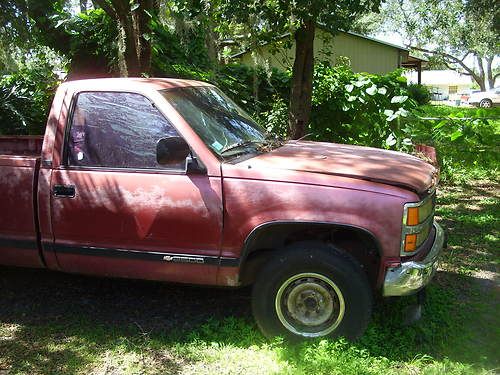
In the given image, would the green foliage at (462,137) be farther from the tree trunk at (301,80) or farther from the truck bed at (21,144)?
the truck bed at (21,144)

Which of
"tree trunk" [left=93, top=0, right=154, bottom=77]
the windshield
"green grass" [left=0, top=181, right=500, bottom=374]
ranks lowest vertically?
"green grass" [left=0, top=181, right=500, bottom=374]

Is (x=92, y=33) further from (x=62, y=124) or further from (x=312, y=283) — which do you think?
(x=312, y=283)

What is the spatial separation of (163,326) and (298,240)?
124 centimetres

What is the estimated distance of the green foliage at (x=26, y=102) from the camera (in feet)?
28.6

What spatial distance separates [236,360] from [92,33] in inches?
323

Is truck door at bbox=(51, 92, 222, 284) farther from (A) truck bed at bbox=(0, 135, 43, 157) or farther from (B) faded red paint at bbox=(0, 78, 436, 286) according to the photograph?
(A) truck bed at bbox=(0, 135, 43, 157)

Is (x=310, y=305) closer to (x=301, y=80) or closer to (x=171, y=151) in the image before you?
(x=171, y=151)

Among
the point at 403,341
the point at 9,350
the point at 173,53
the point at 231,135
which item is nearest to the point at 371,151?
the point at 231,135

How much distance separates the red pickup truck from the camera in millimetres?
3568

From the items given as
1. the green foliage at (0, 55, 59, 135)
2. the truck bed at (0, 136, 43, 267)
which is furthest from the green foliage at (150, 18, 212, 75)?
the truck bed at (0, 136, 43, 267)

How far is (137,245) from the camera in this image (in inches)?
155

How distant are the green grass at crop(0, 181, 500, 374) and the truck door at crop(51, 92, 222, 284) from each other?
1.47ft

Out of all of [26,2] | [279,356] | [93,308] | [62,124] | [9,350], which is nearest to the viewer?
[279,356]

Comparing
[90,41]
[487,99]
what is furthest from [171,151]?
[487,99]
